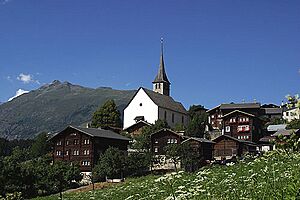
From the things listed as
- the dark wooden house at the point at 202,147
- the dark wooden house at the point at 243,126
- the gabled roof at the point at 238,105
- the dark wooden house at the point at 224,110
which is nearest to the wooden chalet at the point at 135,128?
the dark wooden house at the point at 224,110

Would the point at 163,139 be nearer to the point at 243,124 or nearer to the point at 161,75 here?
the point at 243,124

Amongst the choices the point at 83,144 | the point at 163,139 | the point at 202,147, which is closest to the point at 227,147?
the point at 202,147

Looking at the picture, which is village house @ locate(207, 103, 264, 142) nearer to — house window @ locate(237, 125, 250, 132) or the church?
house window @ locate(237, 125, 250, 132)

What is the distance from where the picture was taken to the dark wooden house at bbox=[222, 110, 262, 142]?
7150cm

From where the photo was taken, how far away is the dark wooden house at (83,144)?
60562 mm

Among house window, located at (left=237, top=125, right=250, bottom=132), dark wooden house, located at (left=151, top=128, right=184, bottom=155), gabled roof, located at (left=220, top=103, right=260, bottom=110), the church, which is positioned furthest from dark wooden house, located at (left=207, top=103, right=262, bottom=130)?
dark wooden house, located at (left=151, top=128, right=184, bottom=155)

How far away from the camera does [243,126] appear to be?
72.6 metres

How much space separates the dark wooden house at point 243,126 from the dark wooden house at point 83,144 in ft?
58.3

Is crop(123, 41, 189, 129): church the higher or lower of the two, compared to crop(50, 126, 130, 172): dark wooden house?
higher

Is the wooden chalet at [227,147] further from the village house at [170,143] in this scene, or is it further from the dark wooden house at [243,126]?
the dark wooden house at [243,126]

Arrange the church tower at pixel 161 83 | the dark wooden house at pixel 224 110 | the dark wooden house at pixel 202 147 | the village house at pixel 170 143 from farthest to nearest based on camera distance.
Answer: the church tower at pixel 161 83
the dark wooden house at pixel 224 110
the dark wooden house at pixel 202 147
the village house at pixel 170 143

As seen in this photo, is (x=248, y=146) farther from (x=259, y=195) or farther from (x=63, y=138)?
(x=259, y=195)

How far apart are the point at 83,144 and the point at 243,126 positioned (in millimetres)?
25821

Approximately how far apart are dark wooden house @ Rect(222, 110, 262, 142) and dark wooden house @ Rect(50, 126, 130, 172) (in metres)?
17.8
